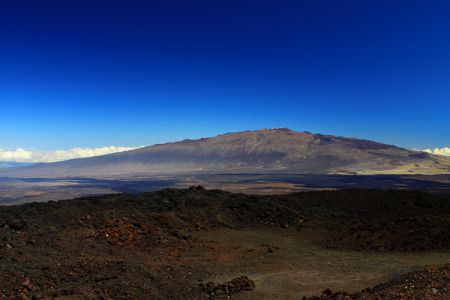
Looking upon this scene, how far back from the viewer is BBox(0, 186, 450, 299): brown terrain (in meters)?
11.6

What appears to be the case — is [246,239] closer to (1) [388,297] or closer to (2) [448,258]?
(2) [448,258]

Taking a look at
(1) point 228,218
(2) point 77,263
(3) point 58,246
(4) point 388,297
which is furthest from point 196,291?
(1) point 228,218

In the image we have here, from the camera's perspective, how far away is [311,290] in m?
12.2

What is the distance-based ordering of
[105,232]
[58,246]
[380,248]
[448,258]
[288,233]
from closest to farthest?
[448,258], [58,246], [380,248], [105,232], [288,233]

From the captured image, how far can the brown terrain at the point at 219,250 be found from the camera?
11578mm

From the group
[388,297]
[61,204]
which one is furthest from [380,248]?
[61,204]

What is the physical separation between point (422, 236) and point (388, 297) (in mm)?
10264

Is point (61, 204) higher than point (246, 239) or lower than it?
higher

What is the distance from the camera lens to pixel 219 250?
18.7m

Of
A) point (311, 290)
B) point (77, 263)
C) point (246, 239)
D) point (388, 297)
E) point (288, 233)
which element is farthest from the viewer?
point (288, 233)

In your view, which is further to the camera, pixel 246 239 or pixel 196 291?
pixel 246 239

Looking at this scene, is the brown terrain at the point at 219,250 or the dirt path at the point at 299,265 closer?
the brown terrain at the point at 219,250

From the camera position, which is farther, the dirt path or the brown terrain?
the dirt path

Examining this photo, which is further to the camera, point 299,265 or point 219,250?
point 219,250
